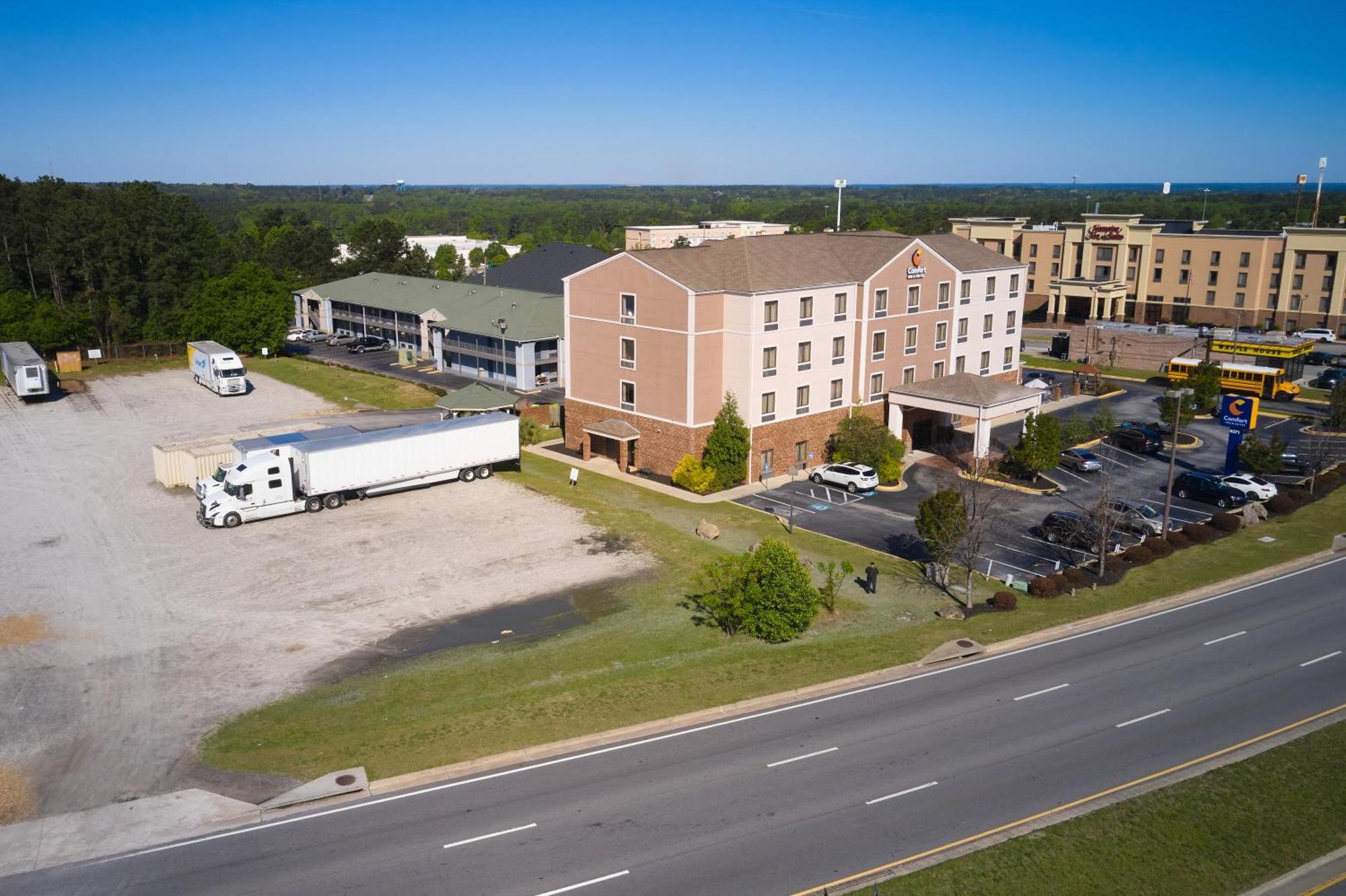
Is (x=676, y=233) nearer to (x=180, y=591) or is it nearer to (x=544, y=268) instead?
(x=544, y=268)

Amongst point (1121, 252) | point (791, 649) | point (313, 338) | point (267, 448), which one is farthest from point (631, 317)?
point (1121, 252)

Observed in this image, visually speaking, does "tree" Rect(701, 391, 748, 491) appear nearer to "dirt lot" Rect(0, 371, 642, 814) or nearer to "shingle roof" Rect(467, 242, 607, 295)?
"dirt lot" Rect(0, 371, 642, 814)

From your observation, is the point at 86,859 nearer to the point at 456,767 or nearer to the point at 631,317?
the point at 456,767

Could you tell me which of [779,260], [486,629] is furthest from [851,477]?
[486,629]

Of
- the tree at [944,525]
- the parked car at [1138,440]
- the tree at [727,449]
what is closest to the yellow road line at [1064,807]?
the tree at [944,525]

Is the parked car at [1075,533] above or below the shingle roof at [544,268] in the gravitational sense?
below

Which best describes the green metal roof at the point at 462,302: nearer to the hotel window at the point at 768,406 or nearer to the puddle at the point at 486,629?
the hotel window at the point at 768,406
